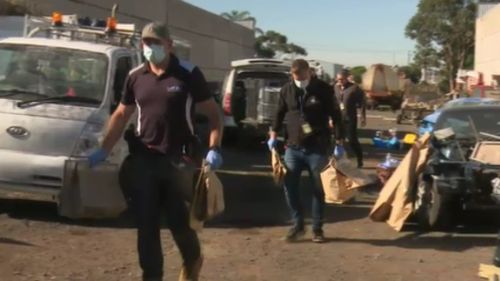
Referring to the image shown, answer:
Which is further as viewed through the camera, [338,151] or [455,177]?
[338,151]

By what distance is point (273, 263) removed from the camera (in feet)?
24.1

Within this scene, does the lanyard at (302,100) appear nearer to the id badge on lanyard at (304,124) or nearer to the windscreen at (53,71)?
the id badge on lanyard at (304,124)

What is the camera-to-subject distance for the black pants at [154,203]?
550 centimetres

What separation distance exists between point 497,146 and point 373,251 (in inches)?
79.9

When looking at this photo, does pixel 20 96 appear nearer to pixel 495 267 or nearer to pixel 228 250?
pixel 228 250

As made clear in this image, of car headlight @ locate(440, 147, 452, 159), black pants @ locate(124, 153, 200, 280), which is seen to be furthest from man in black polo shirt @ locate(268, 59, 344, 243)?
black pants @ locate(124, 153, 200, 280)

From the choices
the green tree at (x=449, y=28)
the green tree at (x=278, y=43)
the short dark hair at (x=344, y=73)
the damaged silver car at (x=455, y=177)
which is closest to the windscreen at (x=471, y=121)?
the damaged silver car at (x=455, y=177)

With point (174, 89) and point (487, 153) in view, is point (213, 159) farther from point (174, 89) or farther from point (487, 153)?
point (487, 153)

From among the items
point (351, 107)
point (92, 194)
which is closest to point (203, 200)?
point (92, 194)

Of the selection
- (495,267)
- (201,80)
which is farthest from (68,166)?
(495,267)

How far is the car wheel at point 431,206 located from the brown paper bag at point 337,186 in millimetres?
1206

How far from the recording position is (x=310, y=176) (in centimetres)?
830

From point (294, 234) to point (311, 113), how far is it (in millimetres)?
1207

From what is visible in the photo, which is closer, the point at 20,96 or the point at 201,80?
the point at 201,80
